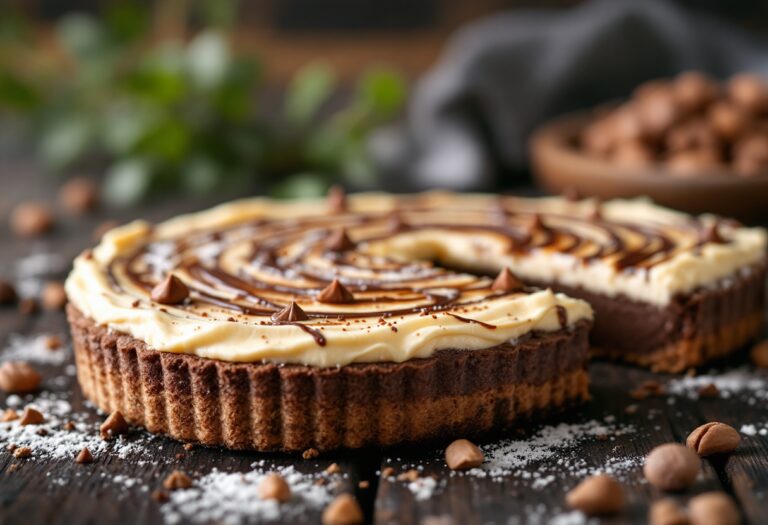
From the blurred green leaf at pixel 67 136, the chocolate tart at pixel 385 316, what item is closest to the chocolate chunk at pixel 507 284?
the chocolate tart at pixel 385 316

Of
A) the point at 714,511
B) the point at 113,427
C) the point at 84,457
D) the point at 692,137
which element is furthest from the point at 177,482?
the point at 692,137

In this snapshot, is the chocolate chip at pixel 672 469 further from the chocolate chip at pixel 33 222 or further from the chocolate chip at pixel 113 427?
the chocolate chip at pixel 33 222

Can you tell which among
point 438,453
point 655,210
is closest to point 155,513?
point 438,453

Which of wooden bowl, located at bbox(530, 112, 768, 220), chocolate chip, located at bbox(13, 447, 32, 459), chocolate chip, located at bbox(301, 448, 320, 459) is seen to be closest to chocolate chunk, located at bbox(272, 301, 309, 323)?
chocolate chip, located at bbox(301, 448, 320, 459)

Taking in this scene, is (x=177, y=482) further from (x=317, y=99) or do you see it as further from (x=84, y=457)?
(x=317, y=99)

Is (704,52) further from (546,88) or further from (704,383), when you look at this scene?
(704,383)
